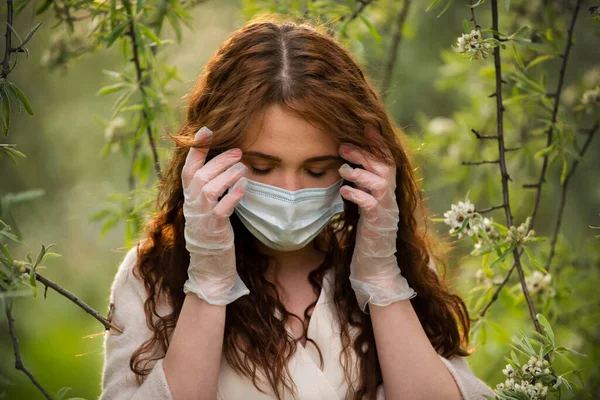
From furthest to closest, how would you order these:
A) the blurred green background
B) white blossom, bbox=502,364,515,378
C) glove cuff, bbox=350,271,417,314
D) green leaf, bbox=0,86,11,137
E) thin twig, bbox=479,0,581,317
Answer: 1. the blurred green background
2. thin twig, bbox=479,0,581,317
3. glove cuff, bbox=350,271,417,314
4. white blossom, bbox=502,364,515,378
5. green leaf, bbox=0,86,11,137

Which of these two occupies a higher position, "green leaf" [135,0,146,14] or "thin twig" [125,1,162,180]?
"green leaf" [135,0,146,14]

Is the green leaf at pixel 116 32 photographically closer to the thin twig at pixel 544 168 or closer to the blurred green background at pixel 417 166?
the blurred green background at pixel 417 166

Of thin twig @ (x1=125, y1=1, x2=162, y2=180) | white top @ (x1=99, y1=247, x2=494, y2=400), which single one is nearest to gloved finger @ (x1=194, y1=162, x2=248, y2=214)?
white top @ (x1=99, y1=247, x2=494, y2=400)

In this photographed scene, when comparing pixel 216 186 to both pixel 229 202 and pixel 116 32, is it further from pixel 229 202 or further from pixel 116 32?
pixel 116 32

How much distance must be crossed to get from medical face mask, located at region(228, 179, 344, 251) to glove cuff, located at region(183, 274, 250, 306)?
16 centimetres

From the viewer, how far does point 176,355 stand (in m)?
1.75

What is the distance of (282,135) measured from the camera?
66.9 inches

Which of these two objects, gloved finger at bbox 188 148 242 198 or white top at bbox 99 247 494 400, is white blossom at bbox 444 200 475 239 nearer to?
white top at bbox 99 247 494 400

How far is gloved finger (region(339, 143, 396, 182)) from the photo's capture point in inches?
70.5

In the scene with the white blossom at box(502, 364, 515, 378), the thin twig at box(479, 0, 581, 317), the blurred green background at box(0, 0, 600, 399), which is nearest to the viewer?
the white blossom at box(502, 364, 515, 378)

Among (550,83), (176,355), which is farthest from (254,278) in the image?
(550,83)

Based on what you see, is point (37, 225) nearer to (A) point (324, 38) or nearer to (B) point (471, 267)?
(B) point (471, 267)

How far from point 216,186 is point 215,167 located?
5cm

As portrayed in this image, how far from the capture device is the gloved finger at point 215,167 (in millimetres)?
1720
